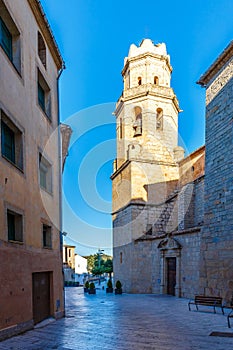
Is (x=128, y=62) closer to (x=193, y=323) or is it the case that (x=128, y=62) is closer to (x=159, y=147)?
(x=159, y=147)

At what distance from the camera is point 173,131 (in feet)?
86.0

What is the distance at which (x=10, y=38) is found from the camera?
873 cm

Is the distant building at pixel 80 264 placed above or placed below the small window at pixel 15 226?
below

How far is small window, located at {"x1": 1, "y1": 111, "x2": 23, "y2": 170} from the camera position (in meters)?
8.01

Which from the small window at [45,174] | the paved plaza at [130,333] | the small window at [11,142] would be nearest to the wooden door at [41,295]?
the paved plaza at [130,333]

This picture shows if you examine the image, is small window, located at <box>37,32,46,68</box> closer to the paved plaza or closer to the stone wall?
the stone wall

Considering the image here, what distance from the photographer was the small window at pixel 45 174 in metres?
10.6

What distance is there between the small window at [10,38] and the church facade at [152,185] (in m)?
11.7

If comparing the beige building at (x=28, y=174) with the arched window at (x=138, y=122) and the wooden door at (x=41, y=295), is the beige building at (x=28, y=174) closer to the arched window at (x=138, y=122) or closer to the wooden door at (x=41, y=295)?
the wooden door at (x=41, y=295)

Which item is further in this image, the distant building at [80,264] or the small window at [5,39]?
the distant building at [80,264]

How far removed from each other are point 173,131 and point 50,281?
731 inches

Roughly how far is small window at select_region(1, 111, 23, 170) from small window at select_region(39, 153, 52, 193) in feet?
5.56

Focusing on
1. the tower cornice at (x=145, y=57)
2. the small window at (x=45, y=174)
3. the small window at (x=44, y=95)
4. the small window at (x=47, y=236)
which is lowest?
the small window at (x=47, y=236)

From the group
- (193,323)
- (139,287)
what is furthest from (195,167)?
(193,323)
